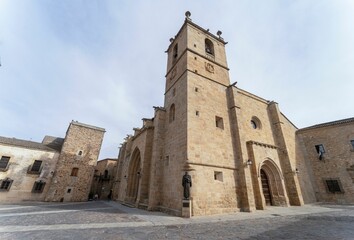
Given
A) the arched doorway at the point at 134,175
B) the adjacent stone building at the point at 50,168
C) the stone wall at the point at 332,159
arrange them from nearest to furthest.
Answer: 1. the stone wall at the point at 332,159
2. the arched doorway at the point at 134,175
3. the adjacent stone building at the point at 50,168

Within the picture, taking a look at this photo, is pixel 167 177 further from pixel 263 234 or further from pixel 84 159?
pixel 84 159

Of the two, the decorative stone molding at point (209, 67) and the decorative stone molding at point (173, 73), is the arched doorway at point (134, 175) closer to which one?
the decorative stone molding at point (173, 73)

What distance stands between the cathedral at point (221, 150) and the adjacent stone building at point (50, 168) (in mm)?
8616

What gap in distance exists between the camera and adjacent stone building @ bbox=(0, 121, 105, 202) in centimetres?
1744

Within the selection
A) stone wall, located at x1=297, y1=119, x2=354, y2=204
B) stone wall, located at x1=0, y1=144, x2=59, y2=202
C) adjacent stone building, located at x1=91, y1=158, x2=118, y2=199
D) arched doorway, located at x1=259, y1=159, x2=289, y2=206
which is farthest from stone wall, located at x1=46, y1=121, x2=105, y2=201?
stone wall, located at x1=297, y1=119, x2=354, y2=204

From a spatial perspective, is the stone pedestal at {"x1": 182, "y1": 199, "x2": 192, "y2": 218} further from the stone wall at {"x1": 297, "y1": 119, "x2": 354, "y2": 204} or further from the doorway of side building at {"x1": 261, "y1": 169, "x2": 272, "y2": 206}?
the stone wall at {"x1": 297, "y1": 119, "x2": 354, "y2": 204}

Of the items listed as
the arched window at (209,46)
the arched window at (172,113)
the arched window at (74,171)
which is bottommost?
the arched window at (74,171)

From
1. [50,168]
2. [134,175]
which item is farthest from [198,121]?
[50,168]

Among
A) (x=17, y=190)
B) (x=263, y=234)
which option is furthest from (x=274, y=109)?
(x=17, y=190)

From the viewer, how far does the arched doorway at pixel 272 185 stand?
1174 cm

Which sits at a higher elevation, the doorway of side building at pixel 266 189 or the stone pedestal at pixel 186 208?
the doorway of side building at pixel 266 189

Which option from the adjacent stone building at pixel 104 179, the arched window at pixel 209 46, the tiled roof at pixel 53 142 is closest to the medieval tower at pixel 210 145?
the arched window at pixel 209 46

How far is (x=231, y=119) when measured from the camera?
1248 cm

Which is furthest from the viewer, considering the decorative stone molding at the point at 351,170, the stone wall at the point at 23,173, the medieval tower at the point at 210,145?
the stone wall at the point at 23,173
